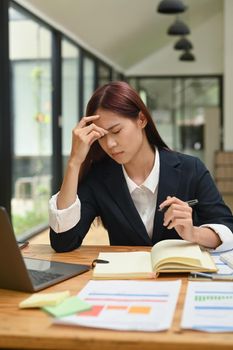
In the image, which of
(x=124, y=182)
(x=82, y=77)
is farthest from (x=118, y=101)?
(x=82, y=77)

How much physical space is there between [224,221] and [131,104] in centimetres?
51

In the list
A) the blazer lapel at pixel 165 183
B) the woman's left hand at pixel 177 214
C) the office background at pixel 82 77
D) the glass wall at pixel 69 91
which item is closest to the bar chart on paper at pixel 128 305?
the woman's left hand at pixel 177 214

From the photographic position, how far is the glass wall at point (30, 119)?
5.14 meters

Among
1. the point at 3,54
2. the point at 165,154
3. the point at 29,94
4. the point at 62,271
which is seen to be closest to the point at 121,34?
the point at 29,94

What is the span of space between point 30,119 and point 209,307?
4781 millimetres

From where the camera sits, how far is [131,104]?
6.03 feet

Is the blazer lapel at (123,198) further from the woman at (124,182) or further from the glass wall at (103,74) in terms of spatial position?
the glass wall at (103,74)

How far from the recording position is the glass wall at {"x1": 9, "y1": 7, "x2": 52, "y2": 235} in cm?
514

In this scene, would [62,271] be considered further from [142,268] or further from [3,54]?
[3,54]

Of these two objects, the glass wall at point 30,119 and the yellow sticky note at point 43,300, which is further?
the glass wall at point 30,119

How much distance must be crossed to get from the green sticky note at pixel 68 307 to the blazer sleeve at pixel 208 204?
81 cm

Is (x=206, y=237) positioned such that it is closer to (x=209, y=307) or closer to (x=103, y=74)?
(x=209, y=307)

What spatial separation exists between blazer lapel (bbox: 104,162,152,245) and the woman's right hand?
169 mm

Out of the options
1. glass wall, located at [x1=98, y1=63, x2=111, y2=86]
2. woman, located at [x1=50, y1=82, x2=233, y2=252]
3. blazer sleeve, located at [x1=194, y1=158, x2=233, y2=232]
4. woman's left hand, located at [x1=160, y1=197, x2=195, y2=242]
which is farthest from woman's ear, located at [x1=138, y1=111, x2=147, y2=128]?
glass wall, located at [x1=98, y1=63, x2=111, y2=86]
